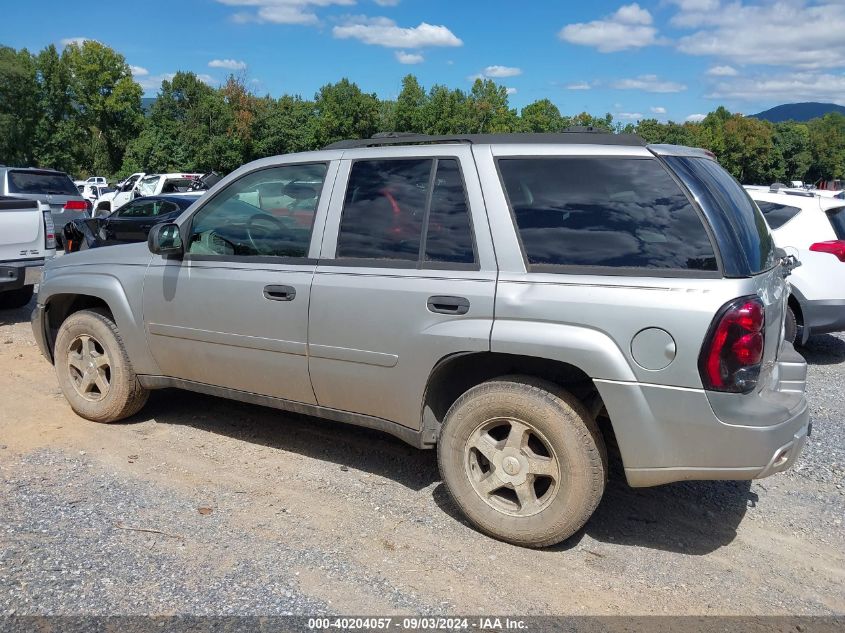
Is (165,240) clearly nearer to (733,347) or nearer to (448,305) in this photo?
(448,305)

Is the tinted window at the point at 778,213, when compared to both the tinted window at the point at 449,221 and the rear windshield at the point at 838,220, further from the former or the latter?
the tinted window at the point at 449,221

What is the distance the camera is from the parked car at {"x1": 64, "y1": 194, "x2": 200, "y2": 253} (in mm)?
12680

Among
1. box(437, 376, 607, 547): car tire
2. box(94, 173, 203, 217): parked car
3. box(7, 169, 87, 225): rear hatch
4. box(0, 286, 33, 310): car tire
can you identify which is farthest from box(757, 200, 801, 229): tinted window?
box(94, 173, 203, 217): parked car

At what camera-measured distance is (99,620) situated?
3000 millimetres

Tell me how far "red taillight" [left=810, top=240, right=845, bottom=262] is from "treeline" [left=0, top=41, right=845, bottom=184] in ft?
157

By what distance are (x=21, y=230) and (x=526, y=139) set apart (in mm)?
6933

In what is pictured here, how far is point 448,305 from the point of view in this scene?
146 inches

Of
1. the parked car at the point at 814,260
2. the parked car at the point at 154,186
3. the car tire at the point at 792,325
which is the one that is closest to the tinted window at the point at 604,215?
the parked car at the point at 814,260

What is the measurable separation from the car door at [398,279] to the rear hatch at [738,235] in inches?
39.5

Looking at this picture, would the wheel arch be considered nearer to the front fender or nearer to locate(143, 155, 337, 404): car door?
locate(143, 155, 337, 404): car door

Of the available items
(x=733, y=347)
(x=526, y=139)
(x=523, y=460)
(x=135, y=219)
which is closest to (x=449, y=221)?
(x=526, y=139)

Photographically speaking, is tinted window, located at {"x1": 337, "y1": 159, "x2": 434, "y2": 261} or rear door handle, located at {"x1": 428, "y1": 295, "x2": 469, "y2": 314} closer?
rear door handle, located at {"x1": 428, "y1": 295, "x2": 469, "y2": 314}

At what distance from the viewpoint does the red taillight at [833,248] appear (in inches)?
294

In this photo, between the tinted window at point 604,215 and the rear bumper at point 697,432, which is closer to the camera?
the rear bumper at point 697,432
